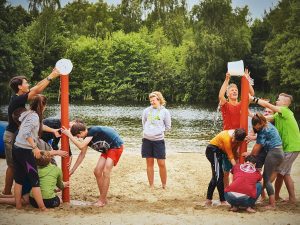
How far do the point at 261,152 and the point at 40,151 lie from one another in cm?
375

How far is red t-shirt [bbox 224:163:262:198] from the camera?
6609 millimetres

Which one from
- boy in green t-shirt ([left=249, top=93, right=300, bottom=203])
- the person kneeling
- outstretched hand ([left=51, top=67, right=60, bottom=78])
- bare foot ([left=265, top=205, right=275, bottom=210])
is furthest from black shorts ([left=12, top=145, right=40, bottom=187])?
boy in green t-shirt ([left=249, top=93, right=300, bottom=203])

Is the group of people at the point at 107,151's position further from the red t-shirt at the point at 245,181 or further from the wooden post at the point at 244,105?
the wooden post at the point at 244,105

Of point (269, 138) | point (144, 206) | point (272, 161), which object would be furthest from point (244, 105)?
point (144, 206)

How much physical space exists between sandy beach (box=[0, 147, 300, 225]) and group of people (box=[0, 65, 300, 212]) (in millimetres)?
289

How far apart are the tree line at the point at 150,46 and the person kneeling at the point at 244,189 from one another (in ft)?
110

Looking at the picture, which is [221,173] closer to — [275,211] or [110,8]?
[275,211]

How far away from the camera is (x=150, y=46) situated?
65.9 meters

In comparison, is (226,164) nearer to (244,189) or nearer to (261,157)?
(261,157)

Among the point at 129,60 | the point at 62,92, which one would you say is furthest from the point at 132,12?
the point at 62,92

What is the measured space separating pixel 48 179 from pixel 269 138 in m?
3.72

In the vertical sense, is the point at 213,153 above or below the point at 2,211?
above

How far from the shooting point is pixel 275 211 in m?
6.47

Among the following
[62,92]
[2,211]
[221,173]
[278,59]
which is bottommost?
[2,211]
